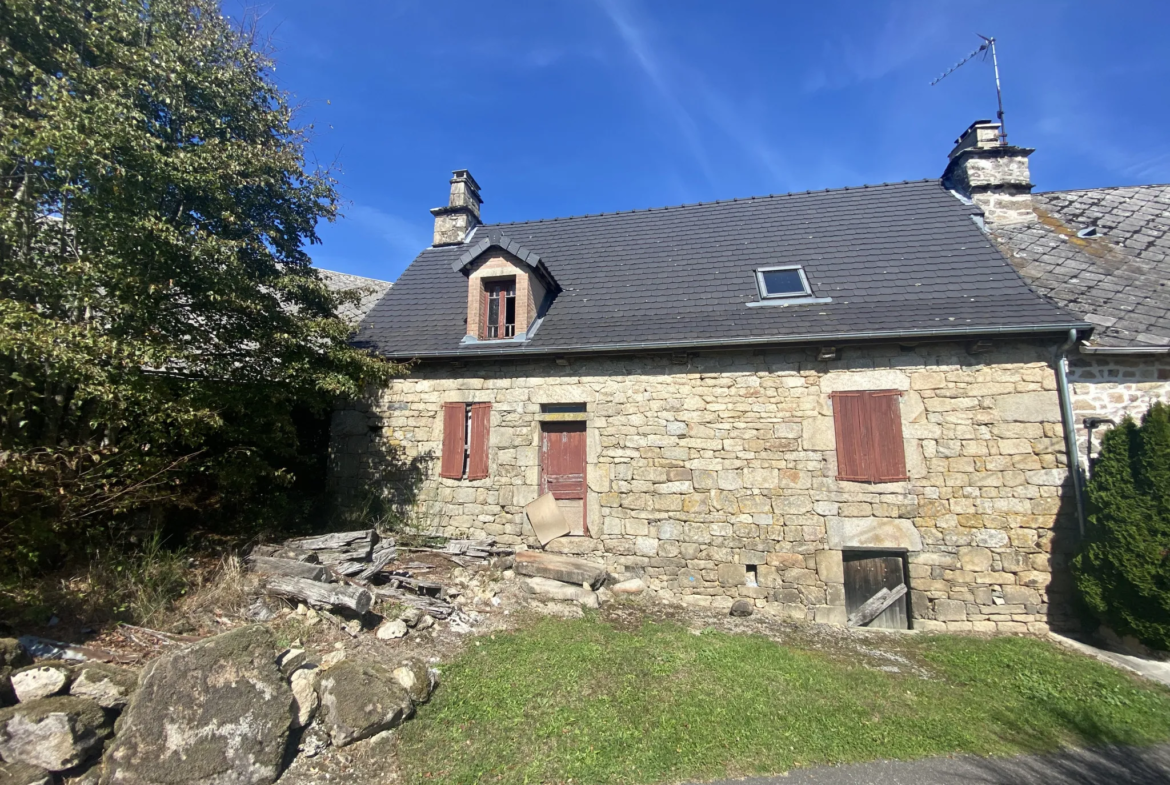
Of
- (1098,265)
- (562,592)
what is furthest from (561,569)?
(1098,265)

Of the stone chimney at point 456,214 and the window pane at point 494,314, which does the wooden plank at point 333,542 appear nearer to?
the window pane at point 494,314

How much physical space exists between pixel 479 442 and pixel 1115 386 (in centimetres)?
849

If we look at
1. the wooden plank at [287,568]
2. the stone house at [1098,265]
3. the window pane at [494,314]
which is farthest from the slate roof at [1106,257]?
the wooden plank at [287,568]

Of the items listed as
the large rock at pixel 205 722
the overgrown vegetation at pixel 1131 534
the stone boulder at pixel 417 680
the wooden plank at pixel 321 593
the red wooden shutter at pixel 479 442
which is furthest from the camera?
the red wooden shutter at pixel 479 442

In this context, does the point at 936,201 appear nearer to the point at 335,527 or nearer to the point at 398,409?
the point at 398,409

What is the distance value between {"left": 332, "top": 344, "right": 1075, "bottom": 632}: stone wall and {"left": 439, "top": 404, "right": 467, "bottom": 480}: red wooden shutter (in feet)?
0.46

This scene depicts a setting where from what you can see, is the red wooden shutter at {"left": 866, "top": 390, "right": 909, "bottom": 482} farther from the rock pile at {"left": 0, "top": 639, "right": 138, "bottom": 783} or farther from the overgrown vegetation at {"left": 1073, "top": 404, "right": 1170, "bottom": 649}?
the rock pile at {"left": 0, "top": 639, "right": 138, "bottom": 783}

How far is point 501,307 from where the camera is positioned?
9289 millimetres

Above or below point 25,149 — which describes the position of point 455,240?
above

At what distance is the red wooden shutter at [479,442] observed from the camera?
866cm

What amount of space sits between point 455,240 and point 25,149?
7.67m

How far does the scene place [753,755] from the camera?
13.5 ft

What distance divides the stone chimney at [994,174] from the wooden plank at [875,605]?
6.84 meters

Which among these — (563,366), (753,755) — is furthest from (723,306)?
(753,755)
